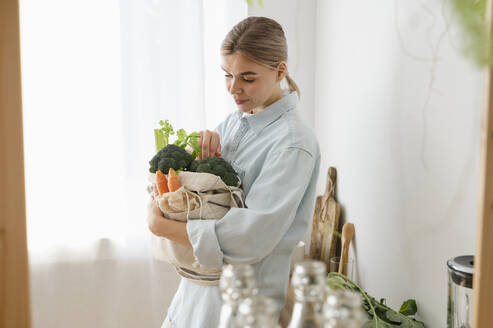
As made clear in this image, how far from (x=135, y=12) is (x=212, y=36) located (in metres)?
0.35

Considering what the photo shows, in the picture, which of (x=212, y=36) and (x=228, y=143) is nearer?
(x=228, y=143)

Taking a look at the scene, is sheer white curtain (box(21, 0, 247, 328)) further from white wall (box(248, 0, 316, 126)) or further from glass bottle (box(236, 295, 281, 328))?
glass bottle (box(236, 295, 281, 328))

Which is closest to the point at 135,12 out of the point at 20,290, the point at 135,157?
the point at 135,157

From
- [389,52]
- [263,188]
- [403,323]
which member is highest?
[389,52]

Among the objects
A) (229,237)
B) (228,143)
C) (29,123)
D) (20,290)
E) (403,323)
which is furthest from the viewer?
(29,123)

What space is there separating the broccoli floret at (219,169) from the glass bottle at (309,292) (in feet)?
1.88

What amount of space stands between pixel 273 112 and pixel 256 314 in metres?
0.79

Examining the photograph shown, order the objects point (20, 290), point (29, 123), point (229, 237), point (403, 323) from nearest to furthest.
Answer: point (20, 290) < point (229, 237) < point (403, 323) < point (29, 123)

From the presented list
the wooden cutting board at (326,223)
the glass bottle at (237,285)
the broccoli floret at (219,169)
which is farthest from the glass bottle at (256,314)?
the wooden cutting board at (326,223)

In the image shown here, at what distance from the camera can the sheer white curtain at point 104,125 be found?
192 centimetres

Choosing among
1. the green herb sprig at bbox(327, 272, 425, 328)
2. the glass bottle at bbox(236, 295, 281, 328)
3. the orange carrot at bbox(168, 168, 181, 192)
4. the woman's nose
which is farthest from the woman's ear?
the glass bottle at bbox(236, 295, 281, 328)

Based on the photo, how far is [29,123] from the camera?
75.2 inches

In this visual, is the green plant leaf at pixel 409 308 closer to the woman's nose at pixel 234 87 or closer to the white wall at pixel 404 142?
the white wall at pixel 404 142

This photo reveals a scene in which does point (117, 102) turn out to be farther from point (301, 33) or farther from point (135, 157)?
point (301, 33)
